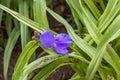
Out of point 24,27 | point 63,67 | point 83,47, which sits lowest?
point 63,67

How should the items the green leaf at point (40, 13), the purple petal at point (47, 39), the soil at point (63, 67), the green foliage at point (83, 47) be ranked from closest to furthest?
1. the purple petal at point (47, 39)
2. the green foliage at point (83, 47)
3. the green leaf at point (40, 13)
4. the soil at point (63, 67)

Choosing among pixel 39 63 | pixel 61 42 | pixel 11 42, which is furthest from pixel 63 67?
pixel 61 42

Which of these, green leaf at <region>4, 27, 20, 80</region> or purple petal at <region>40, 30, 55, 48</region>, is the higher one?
purple petal at <region>40, 30, 55, 48</region>

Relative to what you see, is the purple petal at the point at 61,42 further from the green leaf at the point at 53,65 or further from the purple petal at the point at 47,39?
the green leaf at the point at 53,65

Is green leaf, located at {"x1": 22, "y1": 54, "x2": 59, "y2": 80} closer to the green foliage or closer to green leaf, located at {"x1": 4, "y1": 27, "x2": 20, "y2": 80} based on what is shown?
the green foliage

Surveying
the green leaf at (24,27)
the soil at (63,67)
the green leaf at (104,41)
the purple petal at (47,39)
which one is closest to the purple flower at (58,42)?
the purple petal at (47,39)

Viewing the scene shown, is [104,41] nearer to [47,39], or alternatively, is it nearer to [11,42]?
[47,39]

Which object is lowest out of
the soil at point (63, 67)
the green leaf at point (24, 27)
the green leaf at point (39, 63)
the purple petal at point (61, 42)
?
the soil at point (63, 67)

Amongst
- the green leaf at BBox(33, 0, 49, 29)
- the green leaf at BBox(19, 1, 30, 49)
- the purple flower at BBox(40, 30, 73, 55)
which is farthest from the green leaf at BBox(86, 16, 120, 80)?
the green leaf at BBox(19, 1, 30, 49)

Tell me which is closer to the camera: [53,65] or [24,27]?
[53,65]
